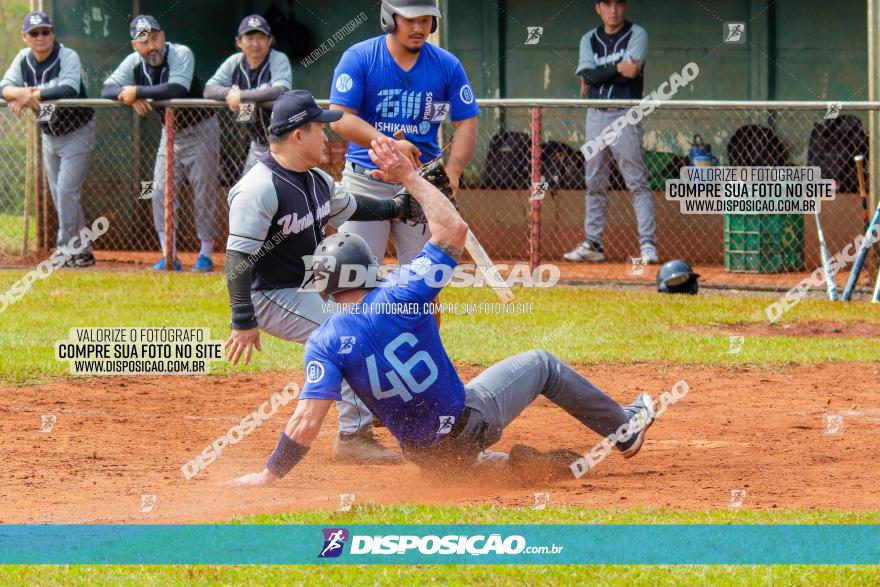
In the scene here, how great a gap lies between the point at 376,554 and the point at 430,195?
63.6 inches

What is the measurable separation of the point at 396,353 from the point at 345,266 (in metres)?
0.45

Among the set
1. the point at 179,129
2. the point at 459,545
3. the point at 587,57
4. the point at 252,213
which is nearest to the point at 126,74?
the point at 179,129

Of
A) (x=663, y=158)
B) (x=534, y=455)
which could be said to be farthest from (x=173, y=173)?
(x=534, y=455)

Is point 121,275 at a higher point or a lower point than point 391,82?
lower

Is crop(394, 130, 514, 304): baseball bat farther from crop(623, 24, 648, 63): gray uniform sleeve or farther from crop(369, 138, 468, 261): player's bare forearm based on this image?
crop(369, 138, 468, 261): player's bare forearm

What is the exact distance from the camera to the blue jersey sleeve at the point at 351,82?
819 cm

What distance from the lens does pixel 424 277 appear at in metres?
5.87

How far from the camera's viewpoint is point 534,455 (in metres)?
6.65

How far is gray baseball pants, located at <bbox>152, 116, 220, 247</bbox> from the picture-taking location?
14.1 metres

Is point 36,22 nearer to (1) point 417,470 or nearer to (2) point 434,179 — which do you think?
(2) point 434,179

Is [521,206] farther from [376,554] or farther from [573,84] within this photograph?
[376,554]

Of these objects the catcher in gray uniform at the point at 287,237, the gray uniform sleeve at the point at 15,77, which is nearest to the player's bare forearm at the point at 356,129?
the catcher in gray uniform at the point at 287,237

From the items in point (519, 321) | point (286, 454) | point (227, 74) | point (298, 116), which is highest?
point (227, 74)

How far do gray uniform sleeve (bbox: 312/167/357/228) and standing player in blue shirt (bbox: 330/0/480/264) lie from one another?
1.95 feet
